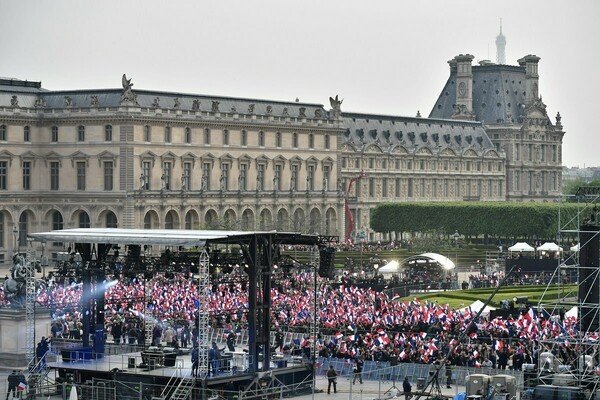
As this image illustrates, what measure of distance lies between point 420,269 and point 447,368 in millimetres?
46717

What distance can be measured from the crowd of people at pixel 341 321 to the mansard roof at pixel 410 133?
8787 centimetres

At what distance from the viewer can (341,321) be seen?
63781 millimetres

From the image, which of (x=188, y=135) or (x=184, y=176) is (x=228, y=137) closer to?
(x=188, y=135)

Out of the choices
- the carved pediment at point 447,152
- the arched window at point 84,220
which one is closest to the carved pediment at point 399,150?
the carved pediment at point 447,152

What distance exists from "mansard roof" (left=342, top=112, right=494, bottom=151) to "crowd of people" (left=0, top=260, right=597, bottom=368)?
3460 inches

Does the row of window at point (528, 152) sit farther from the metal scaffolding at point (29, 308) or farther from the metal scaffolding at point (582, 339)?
the metal scaffolding at point (29, 308)

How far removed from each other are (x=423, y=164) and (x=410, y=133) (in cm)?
371

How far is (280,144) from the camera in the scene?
456ft

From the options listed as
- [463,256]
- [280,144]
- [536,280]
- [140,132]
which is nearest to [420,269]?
[536,280]

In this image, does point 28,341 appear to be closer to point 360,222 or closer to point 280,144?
point 280,144

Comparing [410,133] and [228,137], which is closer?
→ [228,137]

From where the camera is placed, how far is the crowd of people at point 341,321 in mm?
55750

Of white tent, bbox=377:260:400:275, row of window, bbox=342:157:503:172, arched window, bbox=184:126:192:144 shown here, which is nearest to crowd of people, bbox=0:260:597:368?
white tent, bbox=377:260:400:275

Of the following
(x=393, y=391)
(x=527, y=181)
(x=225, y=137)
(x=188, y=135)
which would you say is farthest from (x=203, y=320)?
(x=527, y=181)
